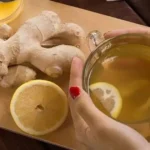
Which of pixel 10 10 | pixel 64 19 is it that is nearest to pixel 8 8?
pixel 10 10

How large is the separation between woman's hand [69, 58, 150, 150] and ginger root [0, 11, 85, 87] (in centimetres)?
12

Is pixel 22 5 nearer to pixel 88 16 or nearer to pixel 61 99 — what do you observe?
pixel 88 16

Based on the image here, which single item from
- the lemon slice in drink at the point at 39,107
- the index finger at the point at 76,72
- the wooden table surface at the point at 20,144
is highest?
the index finger at the point at 76,72

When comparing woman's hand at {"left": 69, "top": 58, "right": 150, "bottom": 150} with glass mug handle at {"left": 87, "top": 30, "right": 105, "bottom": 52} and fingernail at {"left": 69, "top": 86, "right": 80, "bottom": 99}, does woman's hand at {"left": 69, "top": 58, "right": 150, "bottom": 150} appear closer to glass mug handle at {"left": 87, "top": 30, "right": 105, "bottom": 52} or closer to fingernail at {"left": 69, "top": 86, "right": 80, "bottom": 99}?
fingernail at {"left": 69, "top": 86, "right": 80, "bottom": 99}

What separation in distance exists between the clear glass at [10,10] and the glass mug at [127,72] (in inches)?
8.5

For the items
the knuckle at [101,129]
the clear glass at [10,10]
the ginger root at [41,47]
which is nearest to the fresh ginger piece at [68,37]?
the ginger root at [41,47]

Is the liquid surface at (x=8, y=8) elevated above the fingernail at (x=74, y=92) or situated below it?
below

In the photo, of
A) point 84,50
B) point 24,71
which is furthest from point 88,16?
point 24,71

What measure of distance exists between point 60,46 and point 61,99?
0.33 feet

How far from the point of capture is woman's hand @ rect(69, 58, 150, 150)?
583 millimetres

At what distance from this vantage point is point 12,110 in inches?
28.7

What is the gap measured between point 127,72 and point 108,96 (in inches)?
2.1

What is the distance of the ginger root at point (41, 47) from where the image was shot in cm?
75

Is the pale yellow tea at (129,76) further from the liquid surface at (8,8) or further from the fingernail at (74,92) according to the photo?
the liquid surface at (8,8)
